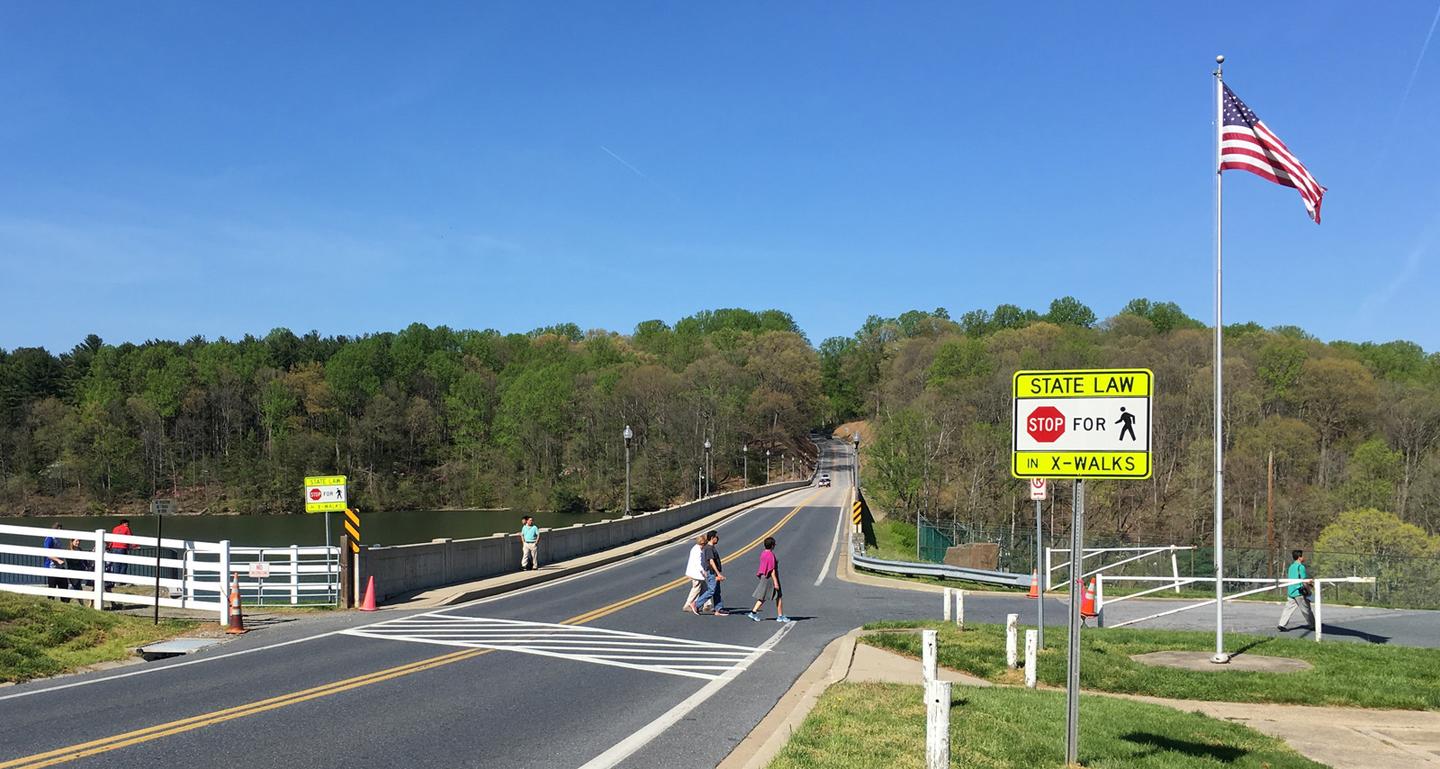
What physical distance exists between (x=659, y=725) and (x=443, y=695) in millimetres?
2830

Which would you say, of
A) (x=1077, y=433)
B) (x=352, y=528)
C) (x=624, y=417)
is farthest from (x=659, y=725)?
(x=624, y=417)

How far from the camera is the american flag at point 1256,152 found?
15.5m

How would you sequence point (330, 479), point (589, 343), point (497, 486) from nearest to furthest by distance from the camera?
point (330, 479) → point (497, 486) → point (589, 343)

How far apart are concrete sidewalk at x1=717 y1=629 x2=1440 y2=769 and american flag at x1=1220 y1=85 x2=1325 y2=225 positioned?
27.0ft

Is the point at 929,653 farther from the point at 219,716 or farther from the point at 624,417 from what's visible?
the point at 624,417

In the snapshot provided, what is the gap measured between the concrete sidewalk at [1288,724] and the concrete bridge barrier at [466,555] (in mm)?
11624

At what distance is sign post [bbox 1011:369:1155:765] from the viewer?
7.51m

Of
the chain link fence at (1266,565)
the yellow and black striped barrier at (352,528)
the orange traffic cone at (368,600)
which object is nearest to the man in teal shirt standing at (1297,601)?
the chain link fence at (1266,565)

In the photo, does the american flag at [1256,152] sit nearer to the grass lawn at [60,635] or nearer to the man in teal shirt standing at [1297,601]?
the man in teal shirt standing at [1297,601]

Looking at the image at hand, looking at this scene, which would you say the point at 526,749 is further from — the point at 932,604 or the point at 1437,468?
the point at 1437,468

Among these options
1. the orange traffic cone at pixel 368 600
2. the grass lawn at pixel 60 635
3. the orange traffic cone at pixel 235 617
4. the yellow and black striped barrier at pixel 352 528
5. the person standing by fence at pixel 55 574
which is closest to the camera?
the grass lawn at pixel 60 635

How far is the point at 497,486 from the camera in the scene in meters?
144

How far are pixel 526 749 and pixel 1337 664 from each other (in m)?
11.4

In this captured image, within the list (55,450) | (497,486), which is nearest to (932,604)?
(497,486)
